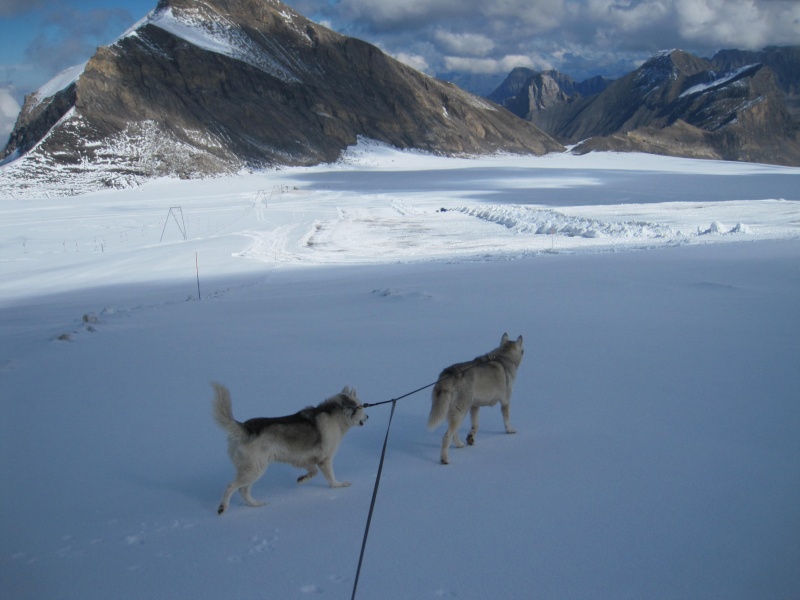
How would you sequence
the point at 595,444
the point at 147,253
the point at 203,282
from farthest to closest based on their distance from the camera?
the point at 147,253
the point at 203,282
the point at 595,444

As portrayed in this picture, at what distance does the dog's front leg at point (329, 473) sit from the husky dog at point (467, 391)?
0.81 meters

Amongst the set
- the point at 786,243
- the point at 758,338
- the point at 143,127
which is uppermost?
the point at 143,127

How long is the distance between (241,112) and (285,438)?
109784 mm

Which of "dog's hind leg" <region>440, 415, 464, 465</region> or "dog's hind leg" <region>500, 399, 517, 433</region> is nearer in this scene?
"dog's hind leg" <region>440, 415, 464, 465</region>

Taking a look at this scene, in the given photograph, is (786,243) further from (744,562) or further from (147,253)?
(147,253)

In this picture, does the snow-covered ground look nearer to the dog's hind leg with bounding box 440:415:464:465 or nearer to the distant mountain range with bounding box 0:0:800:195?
the dog's hind leg with bounding box 440:415:464:465

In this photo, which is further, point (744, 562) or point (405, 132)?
point (405, 132)

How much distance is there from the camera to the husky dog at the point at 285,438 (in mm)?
3846

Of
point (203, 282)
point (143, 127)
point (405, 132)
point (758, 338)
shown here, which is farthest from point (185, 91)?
point (758, 338)

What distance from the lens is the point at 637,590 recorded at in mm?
3248

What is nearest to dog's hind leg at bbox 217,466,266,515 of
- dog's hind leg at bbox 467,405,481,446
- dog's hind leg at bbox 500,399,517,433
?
dog's hind leg at bbox 467,405,481,446

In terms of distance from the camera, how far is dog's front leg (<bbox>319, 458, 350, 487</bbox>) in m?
4.33

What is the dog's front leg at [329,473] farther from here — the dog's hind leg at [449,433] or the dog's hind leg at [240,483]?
the dog's hind leg at [449,433]

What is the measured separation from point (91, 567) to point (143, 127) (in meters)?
94.3
